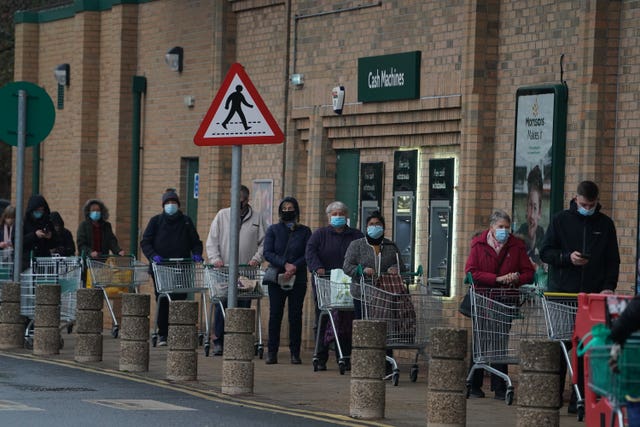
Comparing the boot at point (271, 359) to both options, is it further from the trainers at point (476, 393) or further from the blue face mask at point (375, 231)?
the trainers at point (476, 393)

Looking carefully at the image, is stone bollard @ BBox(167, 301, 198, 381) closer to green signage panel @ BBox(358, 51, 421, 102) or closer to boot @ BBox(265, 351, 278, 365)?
boot @ BBox(265, 351, 278, 365)

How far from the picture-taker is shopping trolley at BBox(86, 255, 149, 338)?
876 inches

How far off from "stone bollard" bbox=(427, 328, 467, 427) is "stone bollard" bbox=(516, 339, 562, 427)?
2.16 feet

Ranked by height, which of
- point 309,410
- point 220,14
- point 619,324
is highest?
point 220,14

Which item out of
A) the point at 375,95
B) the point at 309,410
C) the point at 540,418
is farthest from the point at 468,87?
the point at 540,418

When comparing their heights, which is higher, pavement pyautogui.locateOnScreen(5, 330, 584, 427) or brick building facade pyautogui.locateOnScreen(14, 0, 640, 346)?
brick building facade pyautogui.locateOnScreen(14, 0, 640, 346)

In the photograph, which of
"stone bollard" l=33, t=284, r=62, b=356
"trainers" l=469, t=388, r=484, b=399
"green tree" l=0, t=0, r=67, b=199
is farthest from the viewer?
"green tree" l=0, t=0, r=67, b=199

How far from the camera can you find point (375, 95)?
20.8 m

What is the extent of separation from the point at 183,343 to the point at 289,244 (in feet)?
10.9

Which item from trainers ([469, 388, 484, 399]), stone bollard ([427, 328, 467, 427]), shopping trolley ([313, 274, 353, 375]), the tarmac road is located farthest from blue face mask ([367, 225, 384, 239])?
stone bollard ([427, 328, 467, 427])

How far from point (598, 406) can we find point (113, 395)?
5568 mm

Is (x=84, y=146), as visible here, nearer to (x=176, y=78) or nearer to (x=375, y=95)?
(x=176, y=78)

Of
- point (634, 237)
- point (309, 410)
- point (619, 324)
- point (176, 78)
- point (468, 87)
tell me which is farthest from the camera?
point (176, 78)

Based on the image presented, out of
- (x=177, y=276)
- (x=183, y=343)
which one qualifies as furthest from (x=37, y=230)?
(x=183, y=343)
